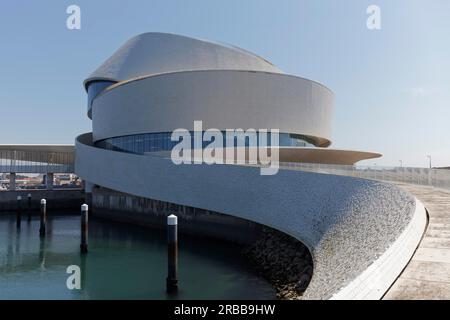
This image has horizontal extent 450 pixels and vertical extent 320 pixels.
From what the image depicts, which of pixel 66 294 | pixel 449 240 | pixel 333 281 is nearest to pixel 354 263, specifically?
pixel 333 281

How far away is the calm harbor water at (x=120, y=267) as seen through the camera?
14.1 m

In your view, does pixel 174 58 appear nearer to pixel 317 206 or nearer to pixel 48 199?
pixel 48 199

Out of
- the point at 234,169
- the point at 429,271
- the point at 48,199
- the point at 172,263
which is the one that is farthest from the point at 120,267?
the point at 48,199

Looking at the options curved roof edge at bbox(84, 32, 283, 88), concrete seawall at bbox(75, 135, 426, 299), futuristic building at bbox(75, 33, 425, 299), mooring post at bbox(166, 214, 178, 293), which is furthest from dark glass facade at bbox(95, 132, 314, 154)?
mooring post at bbox(166, 214, 178, 293)

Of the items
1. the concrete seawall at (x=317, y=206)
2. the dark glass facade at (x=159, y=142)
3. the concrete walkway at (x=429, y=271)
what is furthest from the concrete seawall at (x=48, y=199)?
the concrete walkway at (x=429, y=271)

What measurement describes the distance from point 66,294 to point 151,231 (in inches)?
555

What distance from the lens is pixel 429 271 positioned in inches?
222

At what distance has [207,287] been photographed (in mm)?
14570

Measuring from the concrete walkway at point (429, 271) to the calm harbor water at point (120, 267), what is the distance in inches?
270

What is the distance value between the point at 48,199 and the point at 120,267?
30408 millimetres

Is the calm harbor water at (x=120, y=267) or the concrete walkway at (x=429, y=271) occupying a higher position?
the concrete walkway at (x=429, y=271)

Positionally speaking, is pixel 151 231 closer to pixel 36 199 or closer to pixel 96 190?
pixel 96 190

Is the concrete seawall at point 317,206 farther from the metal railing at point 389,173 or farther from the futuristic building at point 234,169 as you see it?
the metal railing at point 389,173

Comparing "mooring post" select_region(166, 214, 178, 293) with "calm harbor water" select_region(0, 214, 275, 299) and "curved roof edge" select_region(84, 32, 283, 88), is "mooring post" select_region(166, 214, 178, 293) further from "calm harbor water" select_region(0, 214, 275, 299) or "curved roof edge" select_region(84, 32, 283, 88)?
"curved roof edge" select_region(84, 32, 283, 88)
